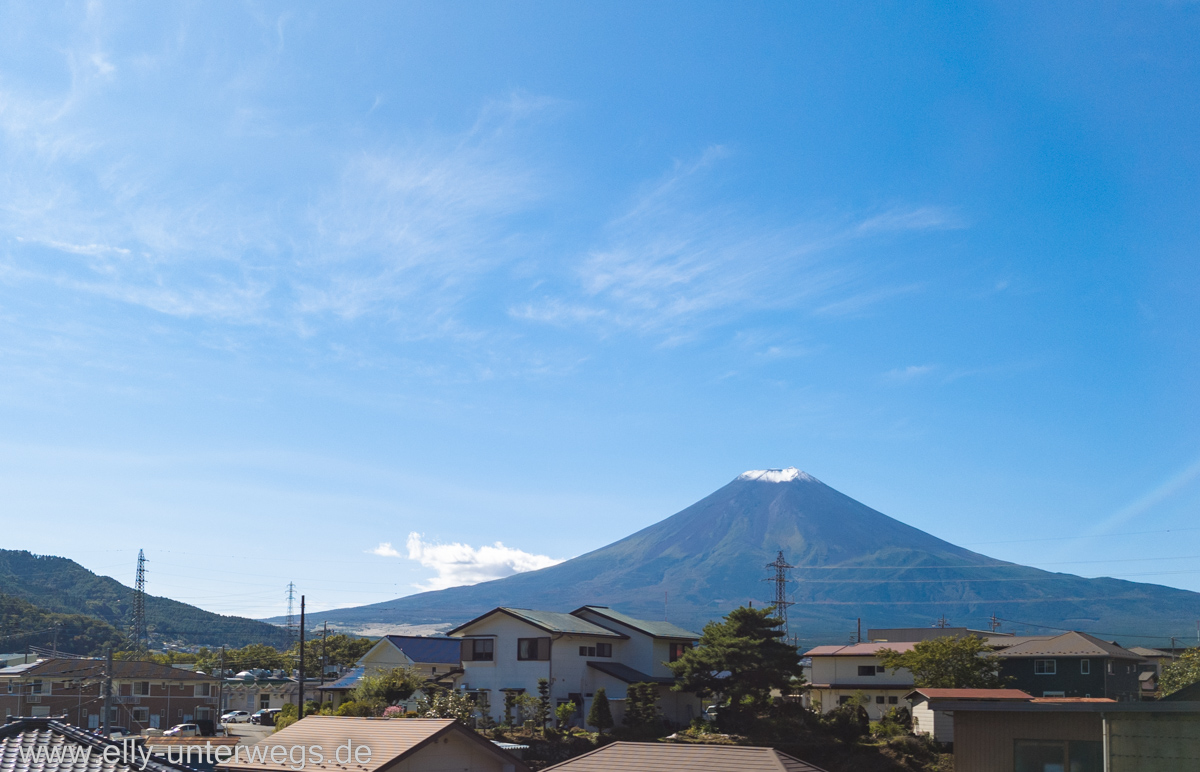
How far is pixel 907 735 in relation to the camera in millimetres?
32781

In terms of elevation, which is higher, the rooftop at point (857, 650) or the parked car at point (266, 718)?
the rooftop at point (857, 650)

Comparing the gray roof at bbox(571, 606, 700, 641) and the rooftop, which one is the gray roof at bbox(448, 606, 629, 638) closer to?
the gray roof at bbox(571, 606, 700, 641)

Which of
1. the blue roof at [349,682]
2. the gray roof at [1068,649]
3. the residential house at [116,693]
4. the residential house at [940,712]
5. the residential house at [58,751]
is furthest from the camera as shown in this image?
the residential house at [116,693]

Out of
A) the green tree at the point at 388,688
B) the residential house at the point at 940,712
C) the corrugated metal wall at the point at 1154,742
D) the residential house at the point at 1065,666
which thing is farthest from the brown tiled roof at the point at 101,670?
the corrugated metal wall at the point at 1154,742

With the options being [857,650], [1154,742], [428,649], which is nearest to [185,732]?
[428,649]

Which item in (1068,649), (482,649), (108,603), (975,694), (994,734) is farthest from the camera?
(108,603)

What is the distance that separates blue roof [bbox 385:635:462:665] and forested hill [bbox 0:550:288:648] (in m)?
91.7

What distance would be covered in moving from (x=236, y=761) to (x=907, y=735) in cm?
2434

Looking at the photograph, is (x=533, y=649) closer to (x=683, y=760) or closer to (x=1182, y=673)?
(x=1182, y=673)

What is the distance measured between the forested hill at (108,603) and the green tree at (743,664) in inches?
4417

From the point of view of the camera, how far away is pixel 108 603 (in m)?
143

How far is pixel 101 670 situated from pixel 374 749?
43921 mm

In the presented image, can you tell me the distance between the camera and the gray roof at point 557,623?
41406mm

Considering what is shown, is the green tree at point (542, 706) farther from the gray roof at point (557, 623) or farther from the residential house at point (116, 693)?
the residential house at point (116, 693)
